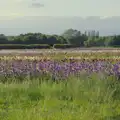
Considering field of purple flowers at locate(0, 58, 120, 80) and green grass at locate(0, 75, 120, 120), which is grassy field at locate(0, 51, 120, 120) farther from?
field of purple flowers at locate(0, 58, 120, 80)

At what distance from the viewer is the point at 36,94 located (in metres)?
10.4

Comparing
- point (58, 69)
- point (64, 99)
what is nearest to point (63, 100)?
point (64, 99)

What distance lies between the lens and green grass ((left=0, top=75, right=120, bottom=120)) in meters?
7.77

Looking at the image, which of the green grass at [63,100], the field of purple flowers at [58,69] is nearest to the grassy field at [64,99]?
the green grass at [63,100]

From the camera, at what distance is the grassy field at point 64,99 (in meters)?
7.80

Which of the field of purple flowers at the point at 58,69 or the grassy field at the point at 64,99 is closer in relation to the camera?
the grassy field at the point at 64,99

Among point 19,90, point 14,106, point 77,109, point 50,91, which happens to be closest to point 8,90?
point 19,90

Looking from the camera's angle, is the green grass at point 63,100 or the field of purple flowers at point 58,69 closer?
the green grass at point 63,100

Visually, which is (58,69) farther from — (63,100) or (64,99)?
(63,100)

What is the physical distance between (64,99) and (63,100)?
6.2 inches

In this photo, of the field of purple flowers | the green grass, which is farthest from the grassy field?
the field of purple flowers

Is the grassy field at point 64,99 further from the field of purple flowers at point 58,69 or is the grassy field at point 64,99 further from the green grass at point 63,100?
the field of purple flowers at point 58,69

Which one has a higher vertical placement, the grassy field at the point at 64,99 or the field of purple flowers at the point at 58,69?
the field of purple flowers at the point at 58,69

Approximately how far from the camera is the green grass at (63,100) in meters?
7.77
